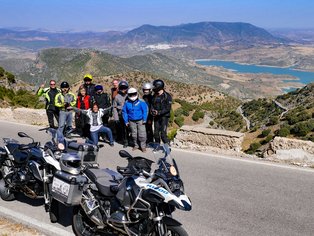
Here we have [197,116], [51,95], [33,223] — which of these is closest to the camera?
[33,223]

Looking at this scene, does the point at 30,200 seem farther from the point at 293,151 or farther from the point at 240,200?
the point at 293,151

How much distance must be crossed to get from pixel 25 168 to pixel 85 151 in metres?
1.18

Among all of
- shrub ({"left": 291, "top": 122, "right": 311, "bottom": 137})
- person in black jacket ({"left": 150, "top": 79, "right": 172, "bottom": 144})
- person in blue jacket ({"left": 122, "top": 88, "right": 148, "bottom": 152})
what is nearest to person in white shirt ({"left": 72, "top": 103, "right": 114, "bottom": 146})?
person in blue jacket ({"left": 122, "top": 88, "right": 148, "bottom": 152})

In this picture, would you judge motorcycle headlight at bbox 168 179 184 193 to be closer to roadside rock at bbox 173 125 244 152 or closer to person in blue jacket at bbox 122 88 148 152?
person in blue jacket at bbox 122 88 148 152

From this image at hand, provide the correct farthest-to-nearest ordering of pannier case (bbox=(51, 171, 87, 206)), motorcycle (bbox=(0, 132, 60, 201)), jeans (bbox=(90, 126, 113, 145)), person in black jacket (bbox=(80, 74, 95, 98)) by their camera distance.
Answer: person in black jacket (bbox=(80, 74, 95, 98))
jeans (bbox=(90, 126, 113, 145))
motorcycle (bbox=(0, 132, 60, 201))
pannier case (bbox=(51, 171, 87, 206))

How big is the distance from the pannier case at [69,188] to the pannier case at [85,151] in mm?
492

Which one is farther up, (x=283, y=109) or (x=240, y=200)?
(x=240, y=200)

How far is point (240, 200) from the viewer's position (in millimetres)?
6355

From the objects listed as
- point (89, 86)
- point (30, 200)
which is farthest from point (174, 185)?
point (89, 86)

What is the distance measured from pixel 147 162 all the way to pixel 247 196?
2886 mm

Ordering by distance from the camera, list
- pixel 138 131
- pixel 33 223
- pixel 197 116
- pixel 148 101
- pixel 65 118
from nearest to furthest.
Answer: pixel 33 223 < pixel 138 131 < pixel 148 101 < pixel 65 118 < pixel 197 116

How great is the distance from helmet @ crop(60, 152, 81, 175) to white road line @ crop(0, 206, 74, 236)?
39.6 inches

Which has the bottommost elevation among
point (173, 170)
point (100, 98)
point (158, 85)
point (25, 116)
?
point (25, 116)

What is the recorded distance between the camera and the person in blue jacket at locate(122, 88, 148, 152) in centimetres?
902
